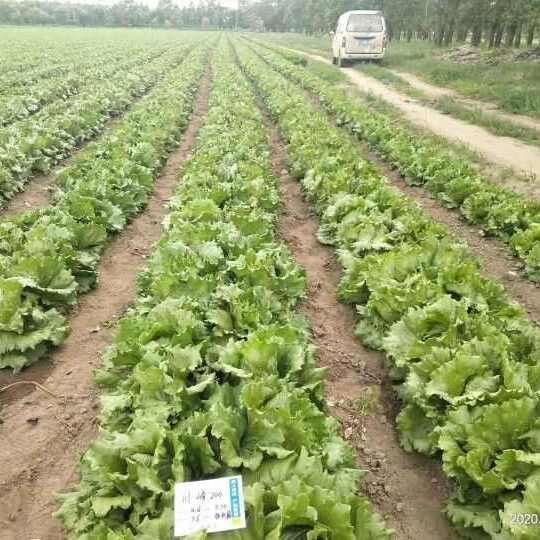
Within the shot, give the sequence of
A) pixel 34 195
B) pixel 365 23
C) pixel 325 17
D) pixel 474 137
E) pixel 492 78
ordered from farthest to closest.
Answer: pixel 325 17 < pixel 365 23 < pixel 492 78 < pixel 474 137 < pixel 34 195

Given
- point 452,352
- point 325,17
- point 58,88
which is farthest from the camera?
point 325,17

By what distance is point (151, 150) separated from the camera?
11555mm

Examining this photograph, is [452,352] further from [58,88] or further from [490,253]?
[58,88]

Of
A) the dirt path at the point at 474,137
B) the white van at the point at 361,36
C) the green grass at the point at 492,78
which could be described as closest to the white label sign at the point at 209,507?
the dirt path at the point at 474,137

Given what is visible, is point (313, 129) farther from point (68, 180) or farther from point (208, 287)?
point (208, 287)

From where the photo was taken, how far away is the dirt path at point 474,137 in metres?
12.4

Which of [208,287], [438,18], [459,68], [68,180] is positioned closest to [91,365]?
[208,287]

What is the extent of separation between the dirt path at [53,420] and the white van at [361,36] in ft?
87.5

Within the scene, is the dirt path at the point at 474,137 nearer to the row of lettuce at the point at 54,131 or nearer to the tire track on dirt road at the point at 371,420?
the tire track on dirt road at the point at 371,420

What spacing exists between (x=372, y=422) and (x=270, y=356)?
1236 millimetres

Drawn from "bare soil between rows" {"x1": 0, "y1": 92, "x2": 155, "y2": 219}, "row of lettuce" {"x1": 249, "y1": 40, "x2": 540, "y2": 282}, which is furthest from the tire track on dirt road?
"bare soil between rows" {"x1": 0, "y1": 92, "x2": 155, "y2": 219}

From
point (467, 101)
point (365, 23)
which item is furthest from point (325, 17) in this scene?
point (467, 101)

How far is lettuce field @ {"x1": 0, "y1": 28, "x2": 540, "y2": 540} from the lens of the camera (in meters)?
3.47

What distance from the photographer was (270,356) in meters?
4.25
